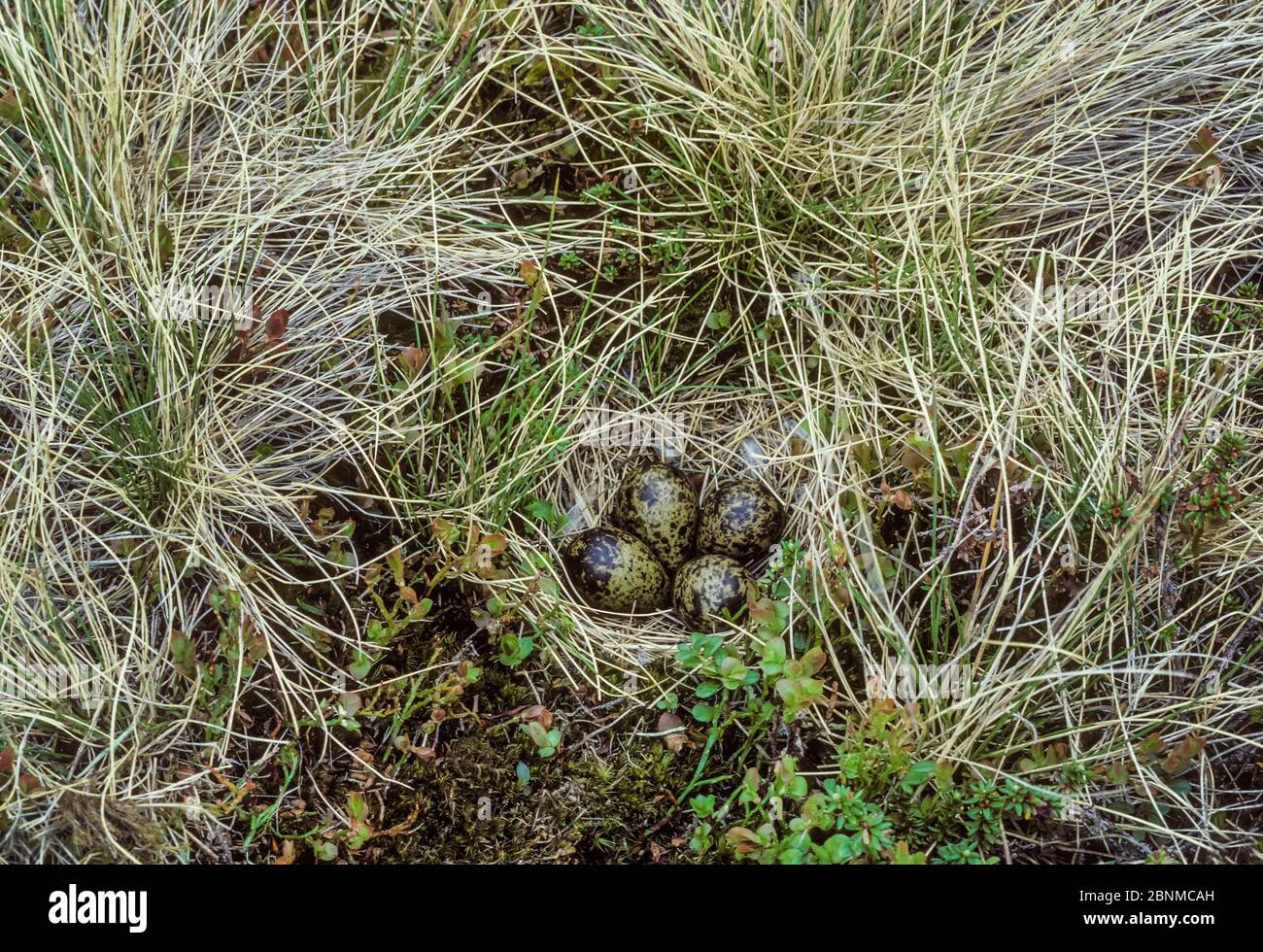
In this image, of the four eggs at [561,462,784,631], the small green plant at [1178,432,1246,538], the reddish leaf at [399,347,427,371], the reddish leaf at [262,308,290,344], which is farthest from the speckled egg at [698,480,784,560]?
the reddish leaf at [262,308,290,344]

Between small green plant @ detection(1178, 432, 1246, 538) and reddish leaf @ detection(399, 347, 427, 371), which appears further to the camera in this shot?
reddish leaf @ detection(399, 347, 427, 371)

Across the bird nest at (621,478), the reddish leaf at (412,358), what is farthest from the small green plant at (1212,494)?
the reddish leaf at (412,358)

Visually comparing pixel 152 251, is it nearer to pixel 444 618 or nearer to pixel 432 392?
pixel 432 392

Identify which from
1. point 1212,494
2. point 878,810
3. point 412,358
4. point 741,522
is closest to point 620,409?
point 741,522

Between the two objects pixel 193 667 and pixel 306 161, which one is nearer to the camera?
pixel 193 667

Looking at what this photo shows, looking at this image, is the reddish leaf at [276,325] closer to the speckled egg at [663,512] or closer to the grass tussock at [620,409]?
the grass tussock at [620,409]

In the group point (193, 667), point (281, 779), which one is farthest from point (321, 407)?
point (281, 779)

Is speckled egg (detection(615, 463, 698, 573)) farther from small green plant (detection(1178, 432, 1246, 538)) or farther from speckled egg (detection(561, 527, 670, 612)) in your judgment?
small green plant (detection(1178, 432, 1246, 538))
